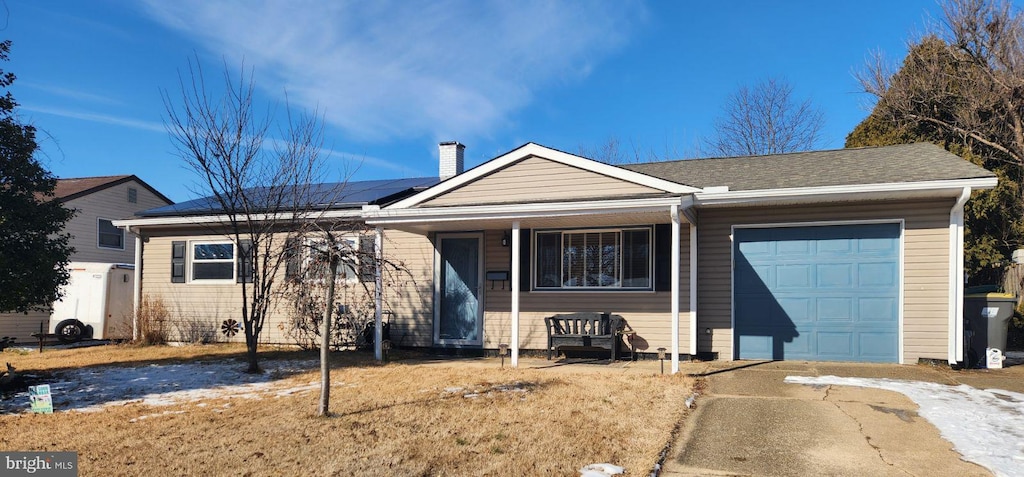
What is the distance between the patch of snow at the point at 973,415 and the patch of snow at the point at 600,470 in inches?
101

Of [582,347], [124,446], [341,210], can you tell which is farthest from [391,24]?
[124,446]

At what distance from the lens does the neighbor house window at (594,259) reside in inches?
393

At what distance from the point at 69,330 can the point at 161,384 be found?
790 centimetres

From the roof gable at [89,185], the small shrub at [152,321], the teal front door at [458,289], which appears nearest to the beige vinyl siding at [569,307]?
the teal front door at [458,289]

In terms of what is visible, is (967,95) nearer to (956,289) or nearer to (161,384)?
(956,289)

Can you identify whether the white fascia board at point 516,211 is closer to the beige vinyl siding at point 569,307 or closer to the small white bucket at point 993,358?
the beige vinyl siding at point 569,307

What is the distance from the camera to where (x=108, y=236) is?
20.3 m

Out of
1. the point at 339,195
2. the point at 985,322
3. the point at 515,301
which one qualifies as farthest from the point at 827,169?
the point at 339,195

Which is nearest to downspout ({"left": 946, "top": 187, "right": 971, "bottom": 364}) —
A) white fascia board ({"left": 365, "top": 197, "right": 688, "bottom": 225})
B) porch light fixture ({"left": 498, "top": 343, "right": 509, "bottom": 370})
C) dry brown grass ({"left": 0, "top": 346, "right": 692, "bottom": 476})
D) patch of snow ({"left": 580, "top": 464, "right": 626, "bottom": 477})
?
white fascia board ({"left": 365, "top": 197, "right": 688, "bottom": 225})

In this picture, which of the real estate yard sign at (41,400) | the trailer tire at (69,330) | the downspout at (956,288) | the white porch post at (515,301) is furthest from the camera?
the trailer tire at (69,330)

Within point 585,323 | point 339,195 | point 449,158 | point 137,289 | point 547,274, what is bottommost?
point 585,323

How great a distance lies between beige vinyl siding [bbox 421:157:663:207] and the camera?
9245 millimetres

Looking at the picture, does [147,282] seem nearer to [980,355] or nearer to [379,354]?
[379,354]

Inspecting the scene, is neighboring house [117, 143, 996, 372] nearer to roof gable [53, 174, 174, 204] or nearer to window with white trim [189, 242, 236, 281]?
window with white trim [189, 242, 236, 281]
